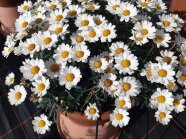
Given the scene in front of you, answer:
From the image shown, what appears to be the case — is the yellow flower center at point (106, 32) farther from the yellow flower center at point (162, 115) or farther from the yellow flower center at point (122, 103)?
the yellow flower center at point (162, 115)

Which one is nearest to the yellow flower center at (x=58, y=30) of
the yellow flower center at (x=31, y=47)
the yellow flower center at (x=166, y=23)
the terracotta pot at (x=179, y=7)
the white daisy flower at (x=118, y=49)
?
the yellow flower center at (x=31, y=47)

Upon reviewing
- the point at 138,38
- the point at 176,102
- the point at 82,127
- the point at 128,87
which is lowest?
the point at 82,127

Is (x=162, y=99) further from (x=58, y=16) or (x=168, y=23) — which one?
(x=58, y=16)

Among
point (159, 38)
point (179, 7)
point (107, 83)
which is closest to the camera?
point (107, 83)

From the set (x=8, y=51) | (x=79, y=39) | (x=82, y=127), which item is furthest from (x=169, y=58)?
(x=8, y=51)

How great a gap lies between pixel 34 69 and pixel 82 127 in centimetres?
34

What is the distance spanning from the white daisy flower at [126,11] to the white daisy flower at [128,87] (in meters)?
0.26

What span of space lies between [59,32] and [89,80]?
22 cm

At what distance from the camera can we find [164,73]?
0.98 metres

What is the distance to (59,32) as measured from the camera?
1.05m

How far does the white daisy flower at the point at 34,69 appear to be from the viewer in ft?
3.24

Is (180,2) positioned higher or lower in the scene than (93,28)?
lower

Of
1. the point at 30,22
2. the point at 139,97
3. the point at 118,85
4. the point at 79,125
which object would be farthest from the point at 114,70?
the point at 30,22

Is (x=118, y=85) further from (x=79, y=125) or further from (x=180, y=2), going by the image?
(x=180, y=2)
